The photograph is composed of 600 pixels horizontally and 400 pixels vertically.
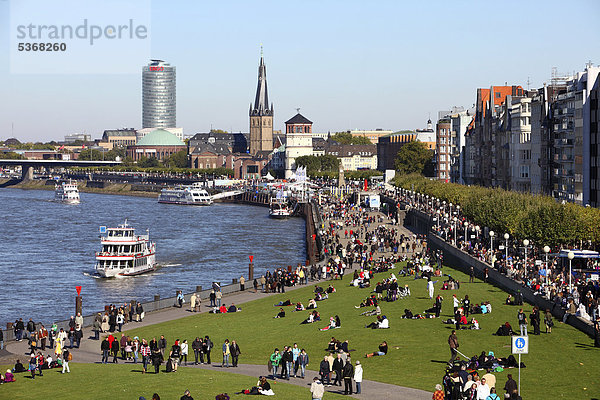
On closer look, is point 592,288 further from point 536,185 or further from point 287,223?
point 287,223

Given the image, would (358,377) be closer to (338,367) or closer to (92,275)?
(338,367)

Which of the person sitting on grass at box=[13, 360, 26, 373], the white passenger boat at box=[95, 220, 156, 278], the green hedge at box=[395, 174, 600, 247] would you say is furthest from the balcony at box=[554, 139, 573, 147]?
the person sitting on grass at box=[13, 360, 26, 373]

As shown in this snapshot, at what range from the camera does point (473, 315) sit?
151 feet

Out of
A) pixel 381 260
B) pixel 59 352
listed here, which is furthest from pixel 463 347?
pixel 381 260

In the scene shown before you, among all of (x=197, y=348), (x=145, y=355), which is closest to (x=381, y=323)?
(x=197, y=348)

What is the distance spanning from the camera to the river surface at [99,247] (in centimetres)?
7329

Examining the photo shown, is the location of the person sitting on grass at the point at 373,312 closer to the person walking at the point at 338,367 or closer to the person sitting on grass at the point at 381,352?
the person sitting on grass at the point at 381,352

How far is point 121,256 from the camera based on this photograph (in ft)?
279

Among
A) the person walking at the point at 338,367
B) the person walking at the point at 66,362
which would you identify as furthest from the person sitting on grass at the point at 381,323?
the person walking at the point at 66,362

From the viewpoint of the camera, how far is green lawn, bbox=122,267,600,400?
3416 centimetres

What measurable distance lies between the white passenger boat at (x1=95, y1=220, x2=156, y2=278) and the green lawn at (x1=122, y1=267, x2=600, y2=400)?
2883 cm

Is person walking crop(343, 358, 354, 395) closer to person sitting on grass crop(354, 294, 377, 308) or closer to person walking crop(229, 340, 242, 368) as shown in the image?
person walking crop(229, 340, 242, 368)

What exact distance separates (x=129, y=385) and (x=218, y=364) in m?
6.38

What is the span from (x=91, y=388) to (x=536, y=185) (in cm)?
8563
